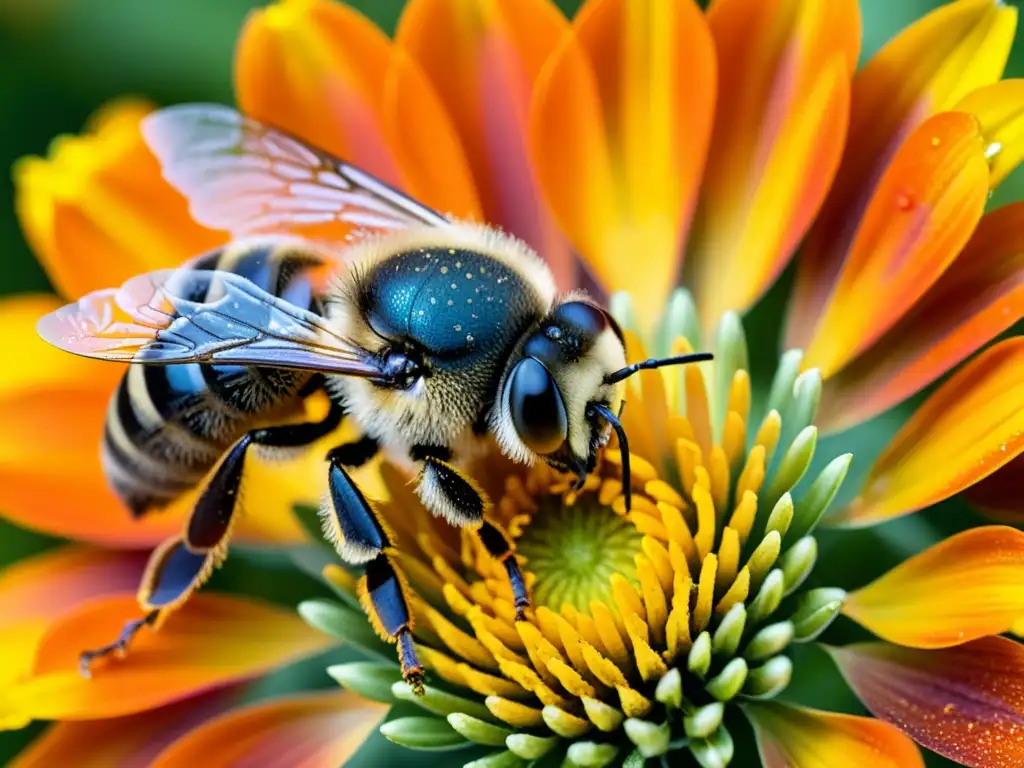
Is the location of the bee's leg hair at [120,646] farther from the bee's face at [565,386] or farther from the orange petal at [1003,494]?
the orange petal at [1003,494]

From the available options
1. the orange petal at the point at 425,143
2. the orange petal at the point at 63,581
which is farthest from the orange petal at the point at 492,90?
the orange petal at the point at 63,581

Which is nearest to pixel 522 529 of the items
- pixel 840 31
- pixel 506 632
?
pixel 506 632

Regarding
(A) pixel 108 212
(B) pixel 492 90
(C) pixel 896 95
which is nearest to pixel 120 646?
(A) pixel 108 212

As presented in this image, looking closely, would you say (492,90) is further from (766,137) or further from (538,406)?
(538,406)

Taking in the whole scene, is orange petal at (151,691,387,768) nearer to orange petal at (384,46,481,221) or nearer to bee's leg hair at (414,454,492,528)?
bee's leg hair at (414,454,492,528)

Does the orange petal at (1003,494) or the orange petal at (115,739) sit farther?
the orange petal at (115,739)

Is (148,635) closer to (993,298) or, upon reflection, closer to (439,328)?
(439,328)
